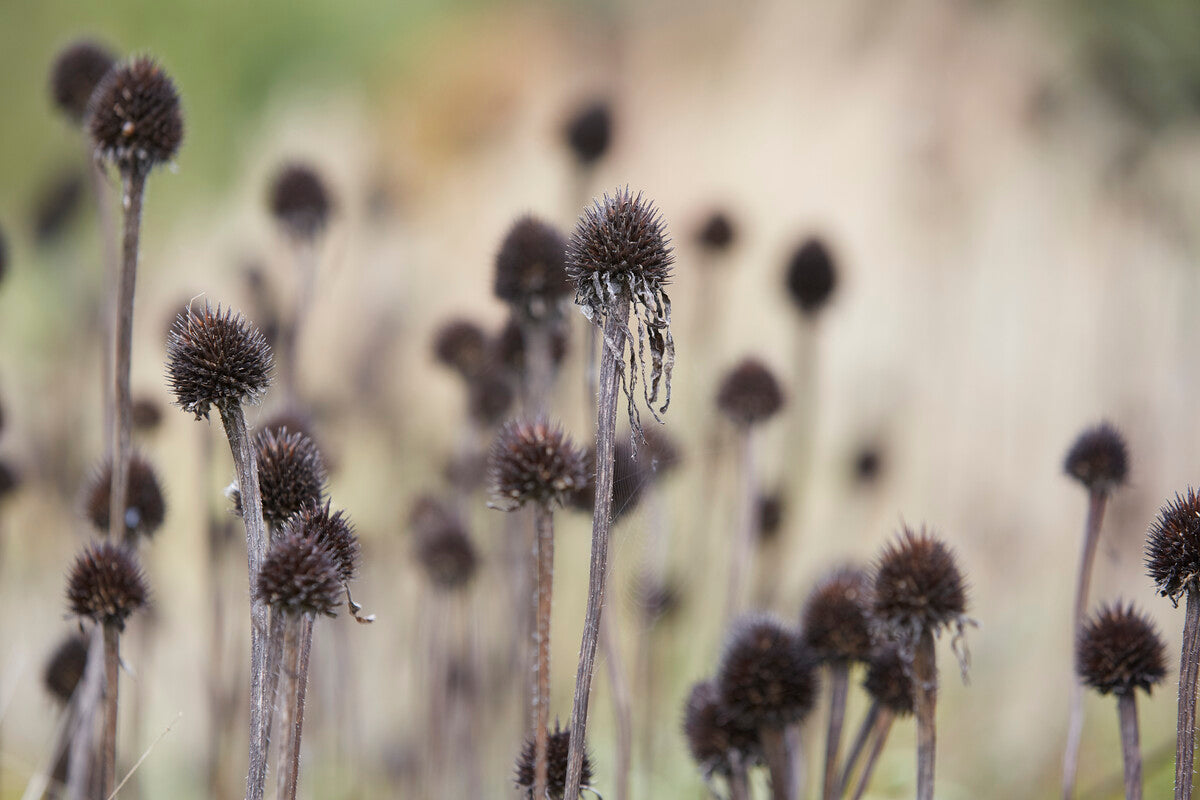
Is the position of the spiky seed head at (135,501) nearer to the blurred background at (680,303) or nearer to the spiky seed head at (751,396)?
the blurred background at (680,303)

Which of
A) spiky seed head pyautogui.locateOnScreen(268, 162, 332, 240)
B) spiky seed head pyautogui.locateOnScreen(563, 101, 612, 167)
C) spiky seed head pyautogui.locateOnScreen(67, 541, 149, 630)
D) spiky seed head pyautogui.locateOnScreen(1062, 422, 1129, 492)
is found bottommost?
spiky seed head pyautogui.locateOnScreen(67, 541, 149, 630)

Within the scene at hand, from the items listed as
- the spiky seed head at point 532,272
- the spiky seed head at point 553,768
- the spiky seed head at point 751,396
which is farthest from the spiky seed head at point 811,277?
the spiky seed head at point 553,768

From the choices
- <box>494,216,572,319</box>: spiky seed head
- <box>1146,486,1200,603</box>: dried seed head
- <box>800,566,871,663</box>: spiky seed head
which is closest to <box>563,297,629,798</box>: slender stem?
<box>800,566,871,663</box>: spiky seed head

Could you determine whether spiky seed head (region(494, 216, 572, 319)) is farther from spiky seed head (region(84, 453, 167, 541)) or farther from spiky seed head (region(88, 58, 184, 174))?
spiky seed head (region(84, 453, 167, 541))

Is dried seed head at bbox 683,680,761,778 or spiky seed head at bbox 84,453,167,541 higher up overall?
spiky seed head at bbox 84,453,167,541

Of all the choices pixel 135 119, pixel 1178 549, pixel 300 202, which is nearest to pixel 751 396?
pixel 1178 549

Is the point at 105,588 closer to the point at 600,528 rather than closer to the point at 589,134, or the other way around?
the point at 600,528
